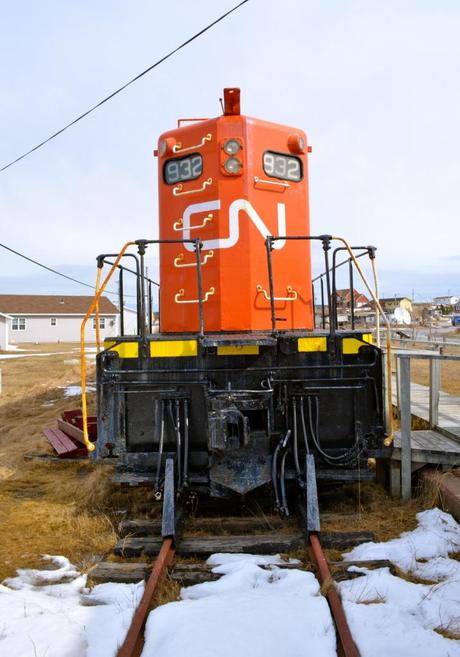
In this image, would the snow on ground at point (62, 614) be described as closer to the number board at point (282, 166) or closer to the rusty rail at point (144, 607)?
the rusty rail at point (144, 607)

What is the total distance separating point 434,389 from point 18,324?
47674 mm

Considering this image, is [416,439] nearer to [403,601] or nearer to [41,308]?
[403,601]

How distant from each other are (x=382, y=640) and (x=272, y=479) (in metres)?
1.80

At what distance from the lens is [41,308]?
4938cm

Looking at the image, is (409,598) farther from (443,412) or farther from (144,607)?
(443,412)

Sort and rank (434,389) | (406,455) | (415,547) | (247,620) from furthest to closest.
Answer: (434,389) → (406,455) → (415,547) → (247,620)

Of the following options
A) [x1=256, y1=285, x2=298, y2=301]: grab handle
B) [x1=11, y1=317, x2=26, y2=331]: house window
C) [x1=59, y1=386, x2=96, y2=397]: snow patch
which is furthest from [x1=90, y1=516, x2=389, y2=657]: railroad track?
[x1=11, y1=317, x2=26, y2=331]: house window

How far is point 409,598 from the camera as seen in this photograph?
121 inches

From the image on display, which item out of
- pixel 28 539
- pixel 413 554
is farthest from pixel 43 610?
pixel 413 554

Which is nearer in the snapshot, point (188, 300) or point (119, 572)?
→ point (119, 572)

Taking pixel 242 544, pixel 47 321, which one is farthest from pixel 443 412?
pixel 47 321

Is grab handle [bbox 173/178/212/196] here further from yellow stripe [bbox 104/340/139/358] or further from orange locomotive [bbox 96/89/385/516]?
yellow stripe [bbox 104/340/139/358]

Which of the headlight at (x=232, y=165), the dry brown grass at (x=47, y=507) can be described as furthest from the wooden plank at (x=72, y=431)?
the headlight at (x=232, y=165)

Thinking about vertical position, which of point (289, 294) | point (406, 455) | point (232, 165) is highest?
point (232, 165)
